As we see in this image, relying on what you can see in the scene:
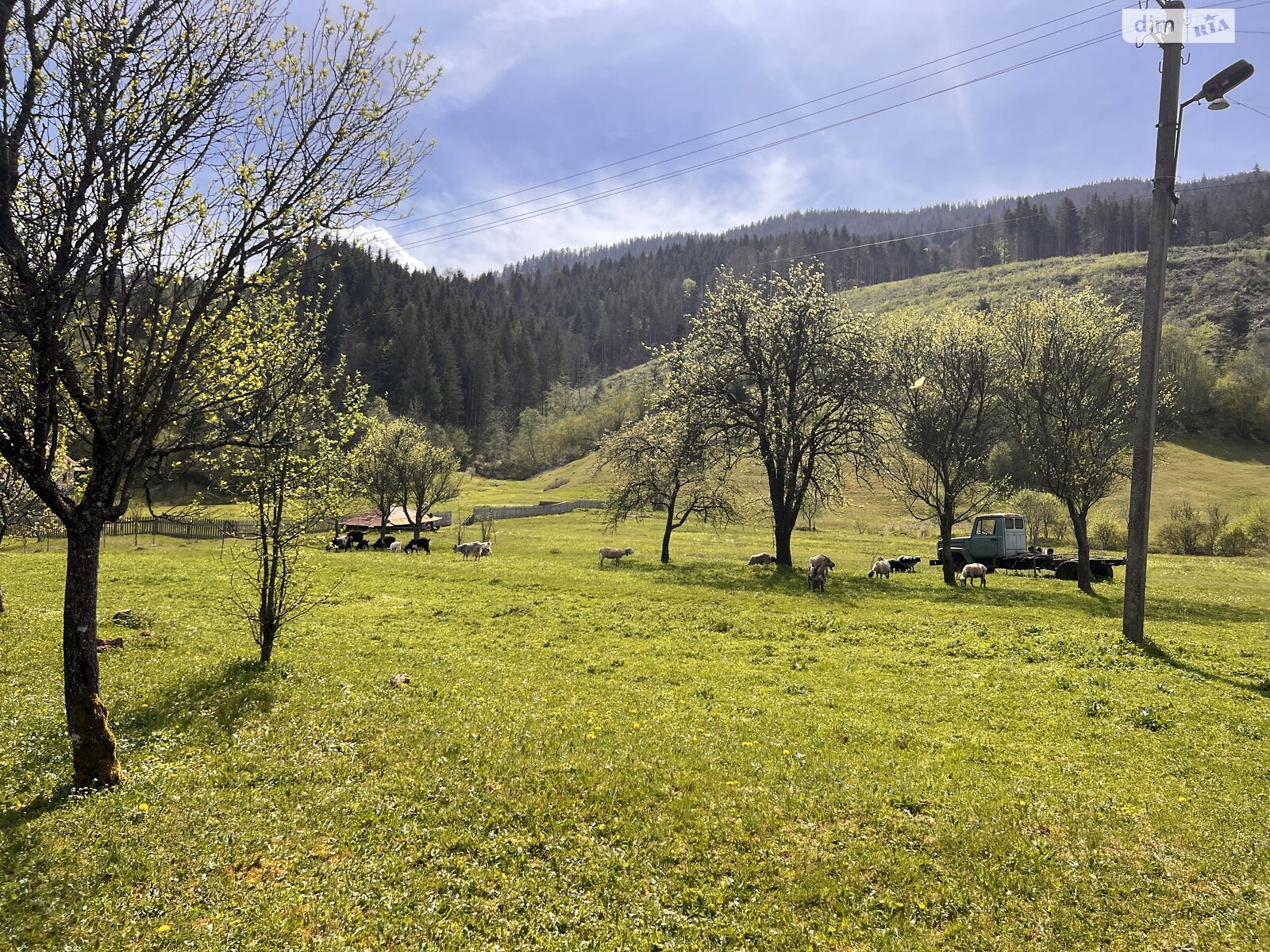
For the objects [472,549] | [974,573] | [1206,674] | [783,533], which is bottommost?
[472,549]

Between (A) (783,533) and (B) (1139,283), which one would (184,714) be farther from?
(B) (1139,283)

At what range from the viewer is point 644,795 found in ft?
27.0

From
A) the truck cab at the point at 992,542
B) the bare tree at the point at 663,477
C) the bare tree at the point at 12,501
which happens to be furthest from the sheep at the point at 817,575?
the bare tree at the point at 12,501

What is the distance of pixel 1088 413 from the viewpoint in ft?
94.8

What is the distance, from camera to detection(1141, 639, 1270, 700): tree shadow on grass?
12672mm

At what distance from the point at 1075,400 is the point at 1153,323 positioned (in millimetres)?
15782

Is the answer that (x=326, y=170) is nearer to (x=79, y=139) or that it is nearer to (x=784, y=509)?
(x=79, y=139)

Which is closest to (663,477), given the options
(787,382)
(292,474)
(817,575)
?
(787,382)

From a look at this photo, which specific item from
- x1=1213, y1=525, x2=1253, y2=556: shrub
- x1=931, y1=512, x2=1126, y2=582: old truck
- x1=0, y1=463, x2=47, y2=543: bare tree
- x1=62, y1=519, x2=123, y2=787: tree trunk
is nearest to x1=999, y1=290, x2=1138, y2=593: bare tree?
x1=931, y1=512, x2=1126, y2=582: old truck

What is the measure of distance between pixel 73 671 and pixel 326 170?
758cm

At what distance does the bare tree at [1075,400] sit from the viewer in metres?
28.5

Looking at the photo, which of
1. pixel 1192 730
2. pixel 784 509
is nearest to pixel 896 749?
pixel 1192 730

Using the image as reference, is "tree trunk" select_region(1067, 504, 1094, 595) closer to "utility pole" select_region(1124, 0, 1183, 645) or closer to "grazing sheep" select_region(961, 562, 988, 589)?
"grazing sheep" select_region(961, 562, 988, 589)

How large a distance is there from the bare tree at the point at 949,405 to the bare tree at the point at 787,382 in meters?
1.69
